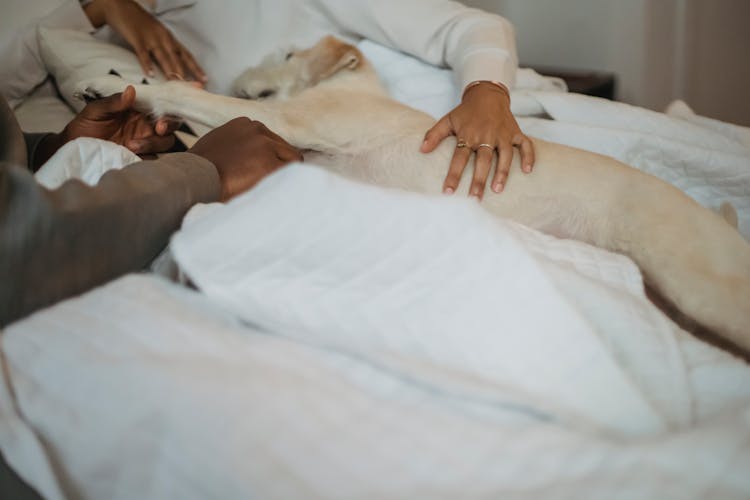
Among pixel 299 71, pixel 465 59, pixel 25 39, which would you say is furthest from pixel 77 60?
pixel 465 59

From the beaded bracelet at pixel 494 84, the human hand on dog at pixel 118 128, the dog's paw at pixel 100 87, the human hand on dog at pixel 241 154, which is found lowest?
the human hand on dog at pixel 118 128

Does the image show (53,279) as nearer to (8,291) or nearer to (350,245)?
(8,291)

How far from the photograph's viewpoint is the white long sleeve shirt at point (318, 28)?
56.8 inches

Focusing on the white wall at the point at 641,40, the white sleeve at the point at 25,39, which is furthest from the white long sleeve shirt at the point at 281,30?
the white wall at the point at 641,40

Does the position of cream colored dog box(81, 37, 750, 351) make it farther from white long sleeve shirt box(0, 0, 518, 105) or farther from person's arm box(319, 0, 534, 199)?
white long sleeve shirt box(0, 0, 518, 105)

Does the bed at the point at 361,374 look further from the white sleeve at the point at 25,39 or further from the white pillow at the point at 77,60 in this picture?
the white sleeve at the point at 25,39

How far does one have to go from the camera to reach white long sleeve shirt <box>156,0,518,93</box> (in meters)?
1.44

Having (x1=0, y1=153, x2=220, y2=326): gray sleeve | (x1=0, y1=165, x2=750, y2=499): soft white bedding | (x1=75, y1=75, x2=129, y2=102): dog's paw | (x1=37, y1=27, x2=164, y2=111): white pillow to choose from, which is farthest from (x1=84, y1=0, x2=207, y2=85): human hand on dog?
(x1=0, y1=165, x2=750, y2=499): soft white bedding

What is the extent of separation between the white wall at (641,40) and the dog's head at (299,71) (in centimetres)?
94

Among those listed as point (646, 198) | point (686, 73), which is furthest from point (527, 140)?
point (686, 73)

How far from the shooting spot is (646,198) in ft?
3.39

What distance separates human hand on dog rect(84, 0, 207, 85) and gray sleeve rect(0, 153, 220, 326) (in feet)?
2.64

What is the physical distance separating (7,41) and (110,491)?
Result: 3.97ft

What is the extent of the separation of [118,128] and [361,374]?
78 cm
